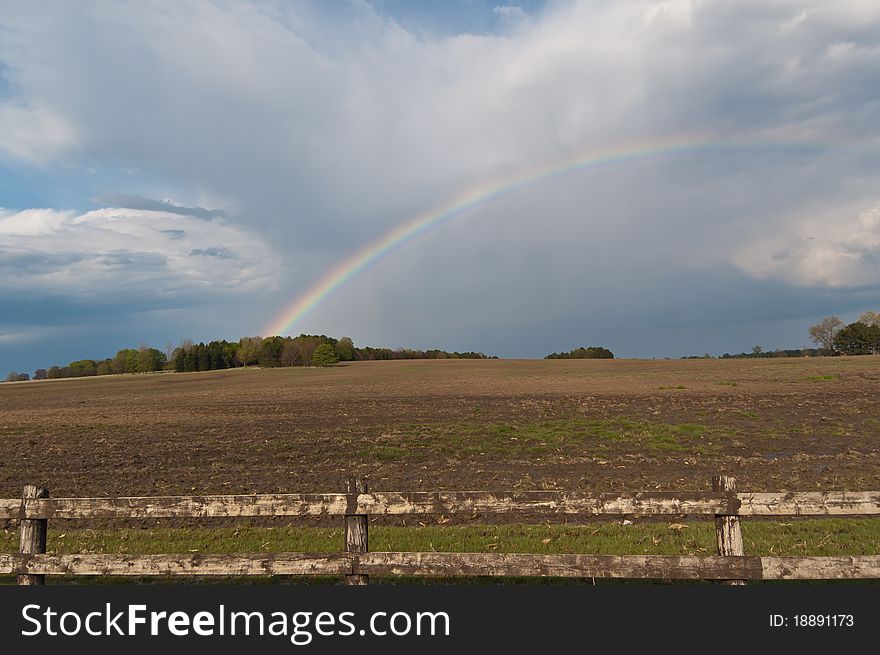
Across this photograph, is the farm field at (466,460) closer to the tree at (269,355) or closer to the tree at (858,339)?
the tree at (269,355)

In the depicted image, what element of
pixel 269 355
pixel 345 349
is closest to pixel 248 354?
pixel 269 355

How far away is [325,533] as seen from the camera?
11.1m

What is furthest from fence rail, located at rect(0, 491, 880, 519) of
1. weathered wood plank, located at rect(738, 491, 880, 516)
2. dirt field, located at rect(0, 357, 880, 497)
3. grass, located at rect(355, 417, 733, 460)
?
grass, located at rect(355, 417, 733, 460)

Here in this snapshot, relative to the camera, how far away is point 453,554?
6.66m

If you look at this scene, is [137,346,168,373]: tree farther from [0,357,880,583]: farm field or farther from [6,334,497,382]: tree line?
[0,357,880,583]: farm field

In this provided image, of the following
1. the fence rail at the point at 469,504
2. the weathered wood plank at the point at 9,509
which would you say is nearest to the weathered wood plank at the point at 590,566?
the fence rail at the point at 469,504

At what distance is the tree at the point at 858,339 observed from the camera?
148125 millimetres

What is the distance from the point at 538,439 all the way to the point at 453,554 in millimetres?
18585

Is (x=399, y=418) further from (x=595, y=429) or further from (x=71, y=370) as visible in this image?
(x=71, y=370)

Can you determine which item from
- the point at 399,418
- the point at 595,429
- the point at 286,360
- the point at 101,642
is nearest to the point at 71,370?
the point at 286,360

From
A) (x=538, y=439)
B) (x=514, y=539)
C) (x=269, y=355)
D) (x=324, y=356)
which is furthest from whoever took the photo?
(x=269, y=355)

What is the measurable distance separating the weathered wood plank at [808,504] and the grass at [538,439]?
554 inches

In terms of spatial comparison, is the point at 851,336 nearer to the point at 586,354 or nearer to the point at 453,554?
the point at 586,354

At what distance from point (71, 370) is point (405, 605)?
204 meters
